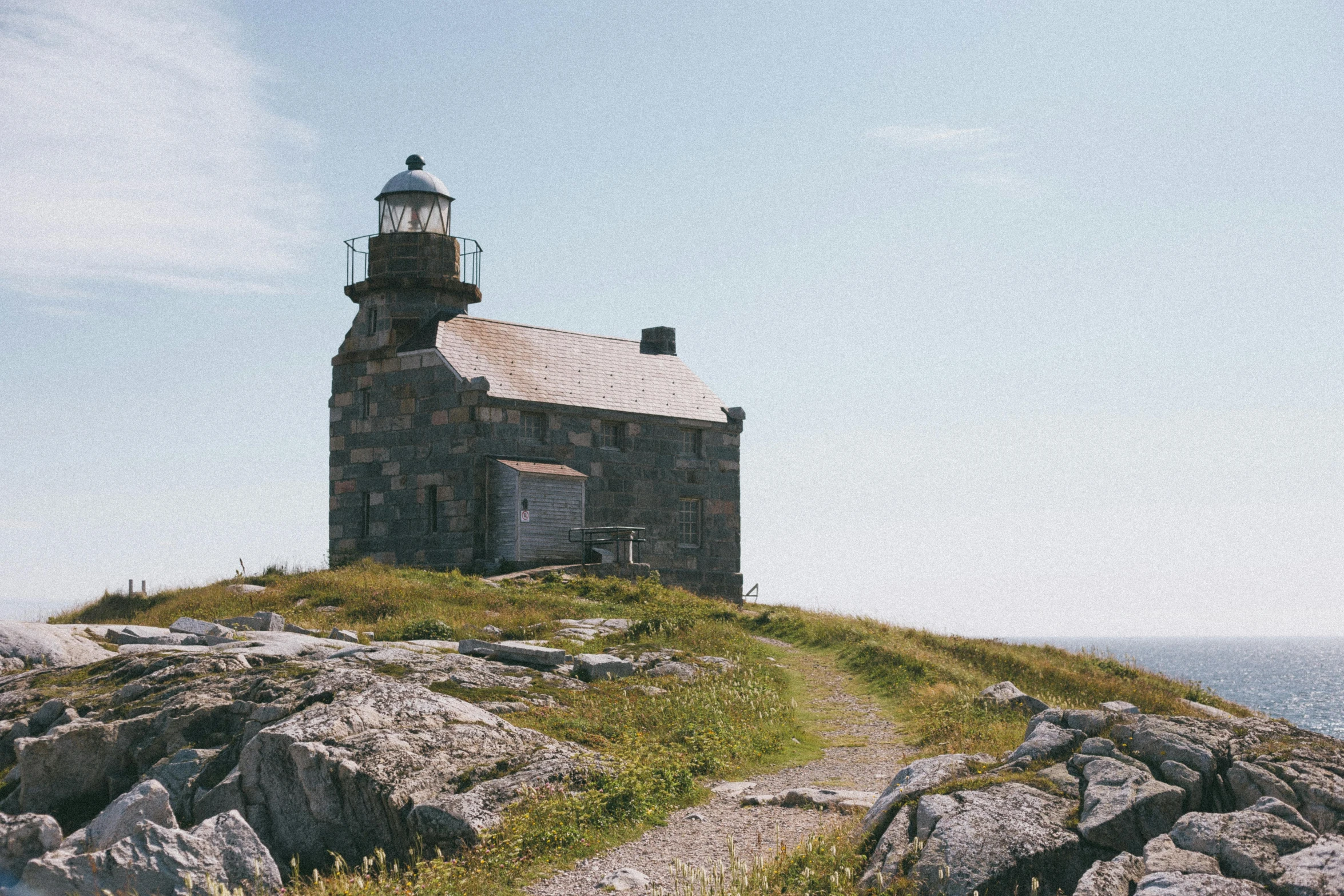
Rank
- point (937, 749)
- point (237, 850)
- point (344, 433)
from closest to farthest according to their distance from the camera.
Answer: point (237, 850) → point (937, 749) → point (344, 433)

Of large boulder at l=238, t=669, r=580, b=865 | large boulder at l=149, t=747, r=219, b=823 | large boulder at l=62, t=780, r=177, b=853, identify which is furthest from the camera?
large boulder at l=149, t=747, r=219, b=823

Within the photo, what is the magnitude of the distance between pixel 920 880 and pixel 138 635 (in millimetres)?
15356

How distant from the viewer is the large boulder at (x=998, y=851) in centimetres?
909

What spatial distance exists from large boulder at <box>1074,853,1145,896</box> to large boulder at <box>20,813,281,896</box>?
20.9 ft

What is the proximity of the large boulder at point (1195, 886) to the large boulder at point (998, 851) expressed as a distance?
86 cm

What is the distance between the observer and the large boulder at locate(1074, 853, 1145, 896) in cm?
864

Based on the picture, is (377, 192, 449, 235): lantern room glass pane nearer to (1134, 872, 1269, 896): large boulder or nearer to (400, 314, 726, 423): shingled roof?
(400, 314, 726, 423): shingled roof

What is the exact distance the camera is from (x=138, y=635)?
2008 cm

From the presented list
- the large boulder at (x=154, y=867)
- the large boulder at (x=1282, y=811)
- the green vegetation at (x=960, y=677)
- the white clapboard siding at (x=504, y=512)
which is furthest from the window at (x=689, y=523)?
the large boulder at (x=1282, y=811)

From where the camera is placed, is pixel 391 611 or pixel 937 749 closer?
pixel 937 749

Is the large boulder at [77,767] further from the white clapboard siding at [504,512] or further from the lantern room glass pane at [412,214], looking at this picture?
the lantern room glass pane at [412,214]

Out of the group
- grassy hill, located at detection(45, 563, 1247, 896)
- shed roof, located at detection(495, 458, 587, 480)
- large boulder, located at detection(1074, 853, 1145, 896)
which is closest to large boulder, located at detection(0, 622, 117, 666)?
grassy hill, located at detection(45, 563, 1247, 896)

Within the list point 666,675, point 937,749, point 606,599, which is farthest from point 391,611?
point 937,749

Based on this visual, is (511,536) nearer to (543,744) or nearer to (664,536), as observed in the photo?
(664,536)
